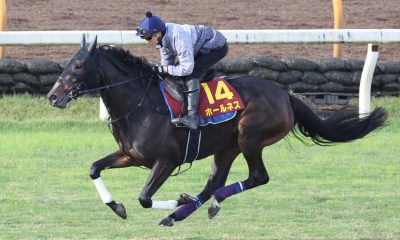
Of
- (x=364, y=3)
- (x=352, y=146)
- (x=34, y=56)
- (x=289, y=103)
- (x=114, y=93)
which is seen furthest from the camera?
(x=364, y=3)

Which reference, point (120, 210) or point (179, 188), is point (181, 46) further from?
point (179, 188)

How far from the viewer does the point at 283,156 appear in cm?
1427

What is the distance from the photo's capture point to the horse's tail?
11.1 m

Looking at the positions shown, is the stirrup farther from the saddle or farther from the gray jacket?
the gray jacket

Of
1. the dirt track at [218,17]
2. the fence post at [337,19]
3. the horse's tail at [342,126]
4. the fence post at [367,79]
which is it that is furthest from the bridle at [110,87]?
the dirt track at [218,17]

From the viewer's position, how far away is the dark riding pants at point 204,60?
10273mm

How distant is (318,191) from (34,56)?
6.72 m

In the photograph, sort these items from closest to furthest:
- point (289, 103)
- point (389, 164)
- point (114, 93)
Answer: point (114, 93)
point (289, 103)
point (389, 164)

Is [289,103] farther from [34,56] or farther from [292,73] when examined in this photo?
[34,56]

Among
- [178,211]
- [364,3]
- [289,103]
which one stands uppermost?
[289,103]

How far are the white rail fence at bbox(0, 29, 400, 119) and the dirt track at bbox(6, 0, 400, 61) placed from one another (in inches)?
102

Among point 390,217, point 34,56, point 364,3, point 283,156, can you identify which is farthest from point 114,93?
point 364,3

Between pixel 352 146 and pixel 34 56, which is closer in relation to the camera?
pixel 352 146

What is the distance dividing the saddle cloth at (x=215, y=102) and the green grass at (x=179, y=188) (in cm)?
92
